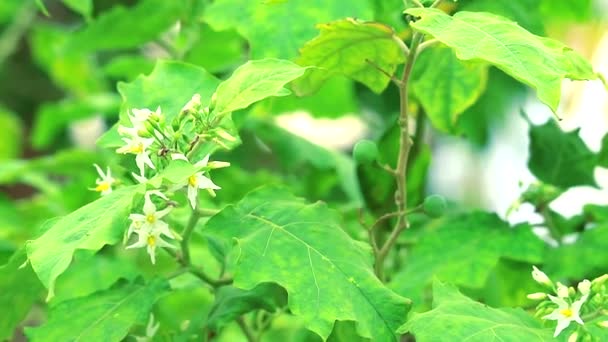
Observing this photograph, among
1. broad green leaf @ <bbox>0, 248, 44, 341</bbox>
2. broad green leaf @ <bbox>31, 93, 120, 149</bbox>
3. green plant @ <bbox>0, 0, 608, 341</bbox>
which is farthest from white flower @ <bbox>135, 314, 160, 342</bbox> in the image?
broad green leaf @ <bbox>31, 93, 120, 149</bbox>

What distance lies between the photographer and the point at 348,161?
73.6 inches

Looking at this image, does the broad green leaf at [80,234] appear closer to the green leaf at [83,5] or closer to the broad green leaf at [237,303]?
the broad green leaf at [237,303]

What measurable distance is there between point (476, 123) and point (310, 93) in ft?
2.03

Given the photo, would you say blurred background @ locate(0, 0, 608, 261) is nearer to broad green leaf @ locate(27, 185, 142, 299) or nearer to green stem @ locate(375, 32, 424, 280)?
green stem @ locate(375, 32, 424, 280)

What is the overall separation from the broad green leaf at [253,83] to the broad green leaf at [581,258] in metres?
0.46

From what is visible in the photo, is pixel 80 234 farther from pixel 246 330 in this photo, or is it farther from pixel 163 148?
pixel 246 330

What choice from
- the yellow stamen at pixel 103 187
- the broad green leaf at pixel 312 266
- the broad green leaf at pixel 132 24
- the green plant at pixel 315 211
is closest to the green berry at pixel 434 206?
the green plant at pixel 315 211

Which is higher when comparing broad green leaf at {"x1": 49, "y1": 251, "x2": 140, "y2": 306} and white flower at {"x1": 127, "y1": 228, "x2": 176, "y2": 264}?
white flower at {"x1": 127, "y1": 228, "x2": 176, "y2": 264}

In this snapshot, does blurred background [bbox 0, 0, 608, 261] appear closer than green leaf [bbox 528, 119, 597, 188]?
No

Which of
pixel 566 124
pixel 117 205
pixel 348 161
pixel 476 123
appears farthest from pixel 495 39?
pixel 566 124

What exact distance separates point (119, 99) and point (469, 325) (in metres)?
1.30

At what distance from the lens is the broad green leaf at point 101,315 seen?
3.52 ft

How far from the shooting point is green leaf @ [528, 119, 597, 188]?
1407 mm

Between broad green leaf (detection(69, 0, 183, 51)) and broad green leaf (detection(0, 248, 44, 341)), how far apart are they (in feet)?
1.74
